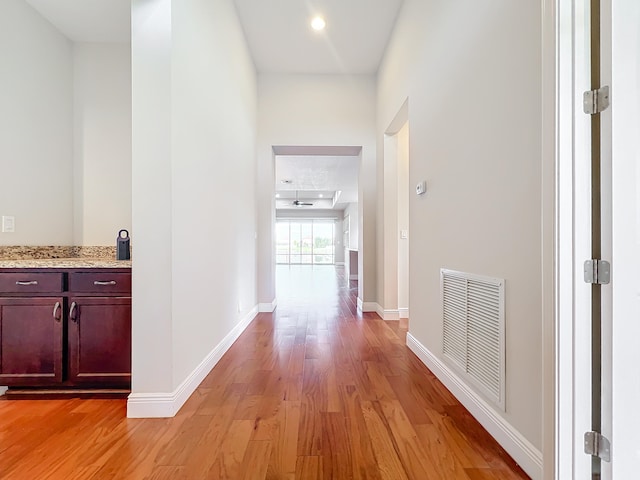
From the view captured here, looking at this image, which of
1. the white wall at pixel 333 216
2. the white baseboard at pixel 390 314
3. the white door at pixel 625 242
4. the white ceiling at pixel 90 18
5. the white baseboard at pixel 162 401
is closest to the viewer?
the white door at pixel 625 242

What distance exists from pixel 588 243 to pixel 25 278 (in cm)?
291

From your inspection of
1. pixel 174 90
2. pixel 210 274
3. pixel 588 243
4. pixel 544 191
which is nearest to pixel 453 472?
pixel 588 243

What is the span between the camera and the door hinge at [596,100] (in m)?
1.06

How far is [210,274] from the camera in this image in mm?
2316

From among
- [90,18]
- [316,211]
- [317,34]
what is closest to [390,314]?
[317,34]

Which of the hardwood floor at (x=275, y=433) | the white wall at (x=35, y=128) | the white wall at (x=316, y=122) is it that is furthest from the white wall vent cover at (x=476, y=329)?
the white wall at (x=35, y=128)

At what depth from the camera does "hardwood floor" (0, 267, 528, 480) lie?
4.23ft

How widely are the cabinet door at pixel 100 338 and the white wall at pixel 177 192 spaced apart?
26 cm

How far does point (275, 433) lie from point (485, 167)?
68.9 inches

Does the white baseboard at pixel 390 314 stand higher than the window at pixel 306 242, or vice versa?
the window at pixel 306 242

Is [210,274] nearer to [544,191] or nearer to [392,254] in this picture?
[544,191]

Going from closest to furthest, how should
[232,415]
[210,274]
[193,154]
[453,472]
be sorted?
1. [453,472]
2. [232,415]
3. [193,154]
4. [210,274]

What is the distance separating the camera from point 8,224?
2236mm

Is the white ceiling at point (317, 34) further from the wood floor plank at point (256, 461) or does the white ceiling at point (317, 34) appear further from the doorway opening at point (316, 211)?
the wood floor plank at point (256, 461)
